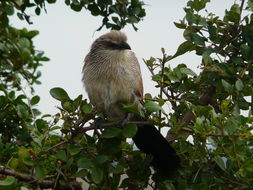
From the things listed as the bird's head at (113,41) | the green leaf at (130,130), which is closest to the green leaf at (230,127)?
the green leaf at (130,130)

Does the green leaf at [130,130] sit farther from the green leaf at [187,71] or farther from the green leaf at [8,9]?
the green leaf at [8,9]

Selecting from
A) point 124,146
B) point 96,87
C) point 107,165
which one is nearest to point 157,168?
point 124,146

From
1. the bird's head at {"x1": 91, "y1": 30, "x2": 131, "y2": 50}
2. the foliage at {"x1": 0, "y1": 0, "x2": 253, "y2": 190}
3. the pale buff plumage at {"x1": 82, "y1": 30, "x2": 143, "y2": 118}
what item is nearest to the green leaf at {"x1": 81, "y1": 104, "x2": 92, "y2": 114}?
the foliage at {"x1": 0, "y1": 0, "x2": 253, "y2": 190}

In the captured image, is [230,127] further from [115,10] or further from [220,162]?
[115,10]

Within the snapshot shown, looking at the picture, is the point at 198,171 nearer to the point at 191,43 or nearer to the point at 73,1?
the point at 191,43

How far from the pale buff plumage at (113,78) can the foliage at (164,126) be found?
0.45m

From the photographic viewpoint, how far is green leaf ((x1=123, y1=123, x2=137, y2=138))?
1.83 metres

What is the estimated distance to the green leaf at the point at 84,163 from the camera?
5.84ft

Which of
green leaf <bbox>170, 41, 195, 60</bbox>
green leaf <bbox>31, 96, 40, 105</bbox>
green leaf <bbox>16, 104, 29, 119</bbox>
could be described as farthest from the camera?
green leaf <bbox>31, 96, 40, 105</bbox>

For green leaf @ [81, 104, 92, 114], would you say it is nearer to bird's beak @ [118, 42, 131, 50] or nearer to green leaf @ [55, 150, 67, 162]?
green leaf @ [55, 150, 67, 162]

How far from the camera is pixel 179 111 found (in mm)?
2137

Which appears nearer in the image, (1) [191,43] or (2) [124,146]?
(1) [191,43]

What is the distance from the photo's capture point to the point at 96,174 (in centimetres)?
179

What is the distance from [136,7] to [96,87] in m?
0.56
